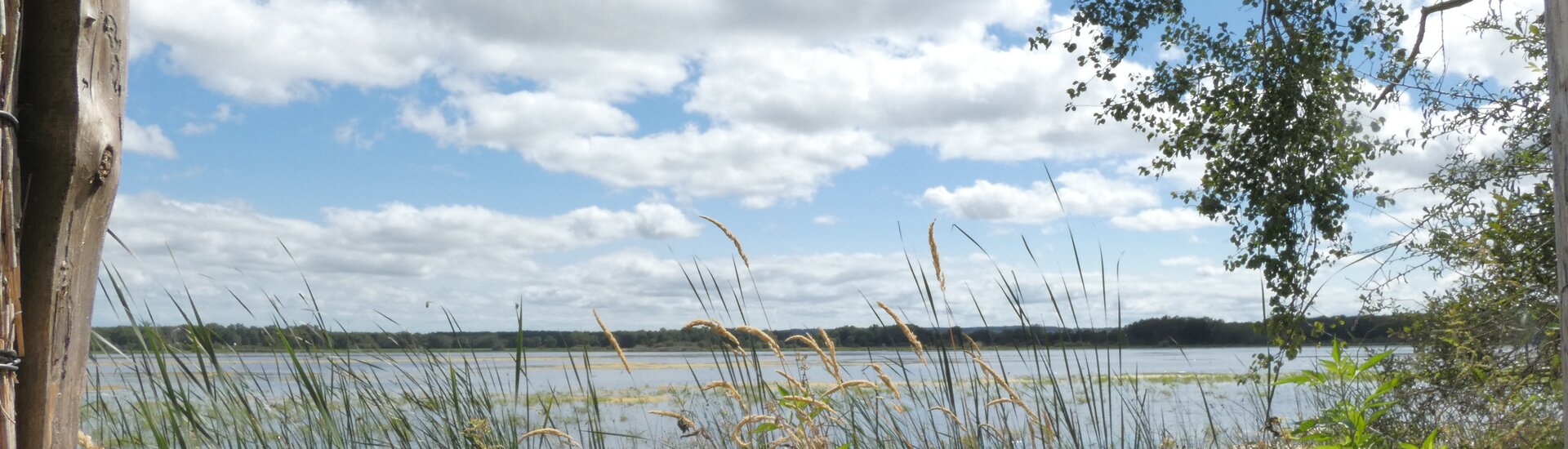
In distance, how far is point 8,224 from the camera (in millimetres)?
1218

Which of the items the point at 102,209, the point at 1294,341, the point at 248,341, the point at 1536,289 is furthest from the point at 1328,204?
the point at 102,209

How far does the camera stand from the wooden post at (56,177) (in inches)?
50.3

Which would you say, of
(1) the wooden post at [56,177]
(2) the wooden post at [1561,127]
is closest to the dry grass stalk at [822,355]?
(1) the wooden post at [56,177]

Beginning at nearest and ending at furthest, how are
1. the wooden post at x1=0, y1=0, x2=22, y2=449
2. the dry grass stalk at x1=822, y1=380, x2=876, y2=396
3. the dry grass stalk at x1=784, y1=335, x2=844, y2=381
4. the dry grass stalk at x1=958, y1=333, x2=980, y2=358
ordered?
1. the wooden post at x1=0, y1=0, x2=22, y2=449
2. the dry grass stalk at x1=822, y1=380, x2=876, y2=396
3. the dry grass stalk at x1=784, y1=335, x2=844, y2=381
4. the dry grass stalk at x1=958, y1=333, x2=980, y2=358

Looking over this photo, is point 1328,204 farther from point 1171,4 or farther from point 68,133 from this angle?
point 68,133

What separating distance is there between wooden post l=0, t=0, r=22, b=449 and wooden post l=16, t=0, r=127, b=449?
0.03 meters

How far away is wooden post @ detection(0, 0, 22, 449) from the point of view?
1212 millimetres

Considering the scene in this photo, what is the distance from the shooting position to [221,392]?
3.18 metres

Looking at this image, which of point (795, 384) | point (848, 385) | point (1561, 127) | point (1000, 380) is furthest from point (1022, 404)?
point (1561, 127)

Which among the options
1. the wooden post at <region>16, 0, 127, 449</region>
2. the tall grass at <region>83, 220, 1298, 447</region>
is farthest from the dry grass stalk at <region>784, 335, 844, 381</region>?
the wooden post at <region>16, 0, 127, 449</region>

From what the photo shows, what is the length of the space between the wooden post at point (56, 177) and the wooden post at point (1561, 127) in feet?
8.37

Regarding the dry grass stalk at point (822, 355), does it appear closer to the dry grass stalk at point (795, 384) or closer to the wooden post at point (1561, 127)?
the dry grass stalk at point (795, 384)

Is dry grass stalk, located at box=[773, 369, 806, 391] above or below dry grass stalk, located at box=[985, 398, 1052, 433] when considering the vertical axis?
above

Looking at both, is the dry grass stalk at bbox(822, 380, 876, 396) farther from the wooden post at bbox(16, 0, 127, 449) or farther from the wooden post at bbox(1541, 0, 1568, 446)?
the wooden post at bbox(1541, 0, 1568, 446)
